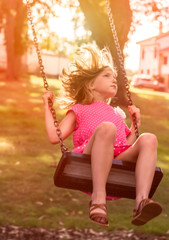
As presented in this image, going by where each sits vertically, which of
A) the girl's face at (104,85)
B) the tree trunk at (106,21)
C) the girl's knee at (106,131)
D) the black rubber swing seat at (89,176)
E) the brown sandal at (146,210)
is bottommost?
the brown sandal at (146,210)

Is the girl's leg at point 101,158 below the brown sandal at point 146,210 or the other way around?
the other way around

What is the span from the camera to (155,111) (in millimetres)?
18828

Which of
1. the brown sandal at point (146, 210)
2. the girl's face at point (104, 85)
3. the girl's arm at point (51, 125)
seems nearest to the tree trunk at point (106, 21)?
the girl's face at point (104, 85)

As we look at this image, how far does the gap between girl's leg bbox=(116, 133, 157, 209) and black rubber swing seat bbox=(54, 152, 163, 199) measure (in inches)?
3.0

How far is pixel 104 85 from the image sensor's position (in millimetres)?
4543

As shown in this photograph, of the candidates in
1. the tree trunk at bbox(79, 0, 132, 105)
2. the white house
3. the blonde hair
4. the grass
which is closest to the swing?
the blonde hair

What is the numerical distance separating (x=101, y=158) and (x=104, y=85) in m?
0.91

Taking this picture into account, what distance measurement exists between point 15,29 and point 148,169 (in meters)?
24.4

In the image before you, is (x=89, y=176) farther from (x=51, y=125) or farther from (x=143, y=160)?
(x=51, y=125)

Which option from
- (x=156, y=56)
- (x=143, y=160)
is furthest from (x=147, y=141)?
(x=156, y=56)

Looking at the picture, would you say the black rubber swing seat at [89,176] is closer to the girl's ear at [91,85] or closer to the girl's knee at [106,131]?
the girl's knee at [106,131]

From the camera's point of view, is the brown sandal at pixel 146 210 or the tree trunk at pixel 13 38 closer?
the brown sandal at pixel 146 210

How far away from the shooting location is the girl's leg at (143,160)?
3902mm

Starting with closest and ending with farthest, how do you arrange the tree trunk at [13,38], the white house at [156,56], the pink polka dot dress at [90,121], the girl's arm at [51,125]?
the girl's arm at [51,125] < the pink polka dot dress at [90,121] < the tree trunk at [13,38] < the white house at [156,56]
